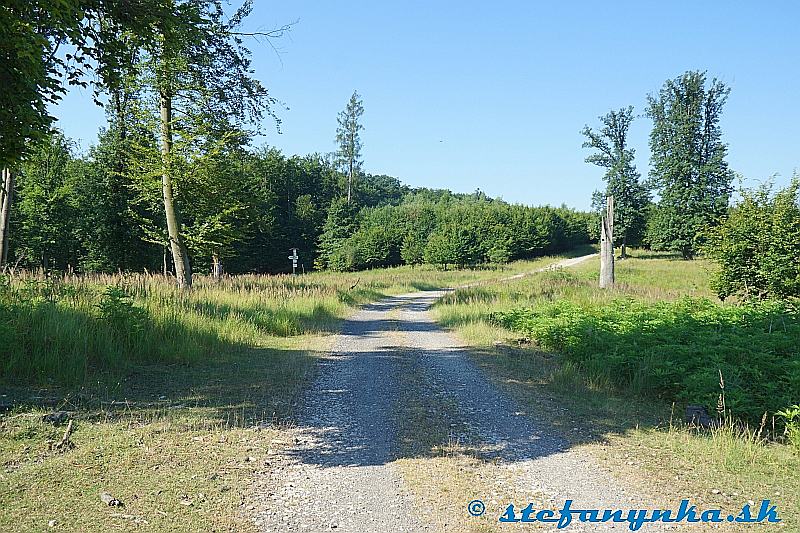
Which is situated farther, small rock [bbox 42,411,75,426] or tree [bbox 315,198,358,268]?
tree [bbox 315,198,358,268]

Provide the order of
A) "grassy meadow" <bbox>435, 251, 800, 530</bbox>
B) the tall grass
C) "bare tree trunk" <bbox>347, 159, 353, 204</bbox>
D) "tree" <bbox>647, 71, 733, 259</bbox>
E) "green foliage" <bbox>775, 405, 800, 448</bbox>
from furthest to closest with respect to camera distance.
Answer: "bare tree trunk" <bbox>347, 159, 353, 204</bbox> → "tree" <bbox>647, 71, 733, 259</bbox> → the tall grass → "green foliage" <bbox>775, 405, 800, 448</bbox> → "grassy meadow" <bbox>435, 251, 800, 530</bbox>

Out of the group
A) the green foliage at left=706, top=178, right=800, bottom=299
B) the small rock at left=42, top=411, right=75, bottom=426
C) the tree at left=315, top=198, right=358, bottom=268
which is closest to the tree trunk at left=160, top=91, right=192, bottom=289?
the small rock at left=42, top=411, right=75, bottom=426

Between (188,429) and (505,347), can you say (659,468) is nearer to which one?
(188,429)

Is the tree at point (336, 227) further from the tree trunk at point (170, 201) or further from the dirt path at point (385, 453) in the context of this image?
the dirt path at point (385, 453)

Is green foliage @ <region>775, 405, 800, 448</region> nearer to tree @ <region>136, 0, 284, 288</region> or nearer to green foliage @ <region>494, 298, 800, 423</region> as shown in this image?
green foliage @ <region>494, 298, 800, 423</region>

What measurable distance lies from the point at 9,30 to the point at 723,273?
1825 cm

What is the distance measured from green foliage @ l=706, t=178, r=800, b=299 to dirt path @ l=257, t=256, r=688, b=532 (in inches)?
440

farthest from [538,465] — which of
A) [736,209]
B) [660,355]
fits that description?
[736,209]

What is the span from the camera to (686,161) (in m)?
59.5

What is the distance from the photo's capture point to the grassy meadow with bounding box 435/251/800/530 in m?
5.07

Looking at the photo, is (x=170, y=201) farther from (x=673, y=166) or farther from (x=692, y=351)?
(x=673, y=166)

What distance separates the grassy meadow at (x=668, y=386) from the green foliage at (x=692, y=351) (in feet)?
0.06

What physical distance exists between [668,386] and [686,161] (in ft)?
195

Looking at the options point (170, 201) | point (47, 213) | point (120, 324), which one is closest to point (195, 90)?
point (170, 201)
